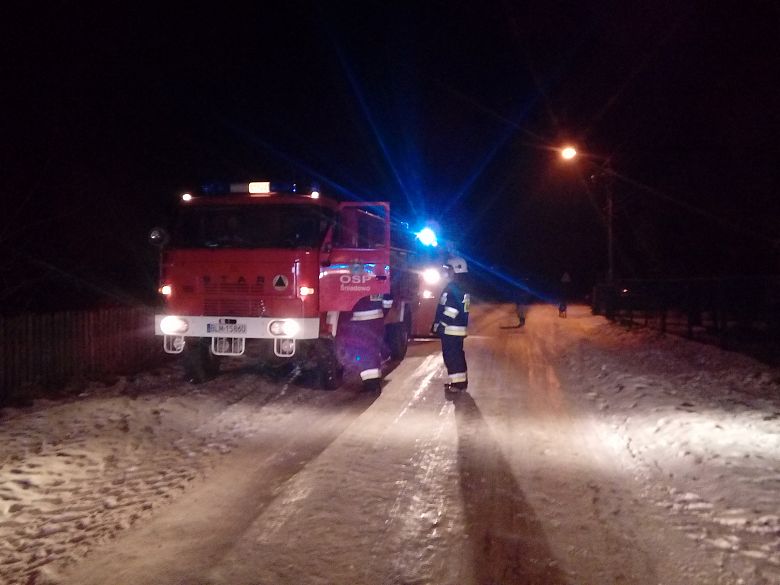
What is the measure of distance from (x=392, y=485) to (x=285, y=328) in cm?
421

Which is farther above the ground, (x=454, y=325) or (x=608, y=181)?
(x=608, y=181)

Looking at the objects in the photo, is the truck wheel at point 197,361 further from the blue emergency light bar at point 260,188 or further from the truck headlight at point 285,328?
the blue emergency light bar at point 260,188

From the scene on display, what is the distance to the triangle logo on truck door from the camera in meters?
10.1

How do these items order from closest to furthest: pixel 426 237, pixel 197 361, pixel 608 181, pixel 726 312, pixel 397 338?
pixel 197 361
pixel 397 338
pixel 726 312
pixel 426 237
pixel 608 181

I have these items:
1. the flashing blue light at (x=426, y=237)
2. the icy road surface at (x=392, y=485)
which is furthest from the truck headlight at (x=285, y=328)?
the flashing blue light at (x=426, y=237)

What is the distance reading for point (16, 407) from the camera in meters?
9.72

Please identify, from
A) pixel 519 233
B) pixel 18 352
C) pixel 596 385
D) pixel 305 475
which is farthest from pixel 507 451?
pixel 519 233

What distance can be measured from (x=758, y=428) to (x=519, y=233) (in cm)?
8588

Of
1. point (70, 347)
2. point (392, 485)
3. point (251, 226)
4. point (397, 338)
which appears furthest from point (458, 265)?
point (70, 347)

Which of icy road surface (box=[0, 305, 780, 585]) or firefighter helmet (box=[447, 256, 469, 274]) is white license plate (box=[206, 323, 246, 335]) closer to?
icy road surface (box=[0, 305, 780, 585])

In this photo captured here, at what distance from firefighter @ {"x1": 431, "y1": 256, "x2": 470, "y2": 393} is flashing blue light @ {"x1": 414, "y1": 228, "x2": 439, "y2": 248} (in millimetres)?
6643

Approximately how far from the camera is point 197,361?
443 inches

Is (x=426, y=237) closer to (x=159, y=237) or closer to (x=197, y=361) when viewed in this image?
(x=197, y=361)

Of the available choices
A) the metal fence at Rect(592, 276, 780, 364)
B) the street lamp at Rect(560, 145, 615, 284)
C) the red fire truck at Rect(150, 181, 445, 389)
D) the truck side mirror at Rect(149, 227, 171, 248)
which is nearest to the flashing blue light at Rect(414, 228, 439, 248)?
the red fire truck at Rect(150, 181, 445, 389)
